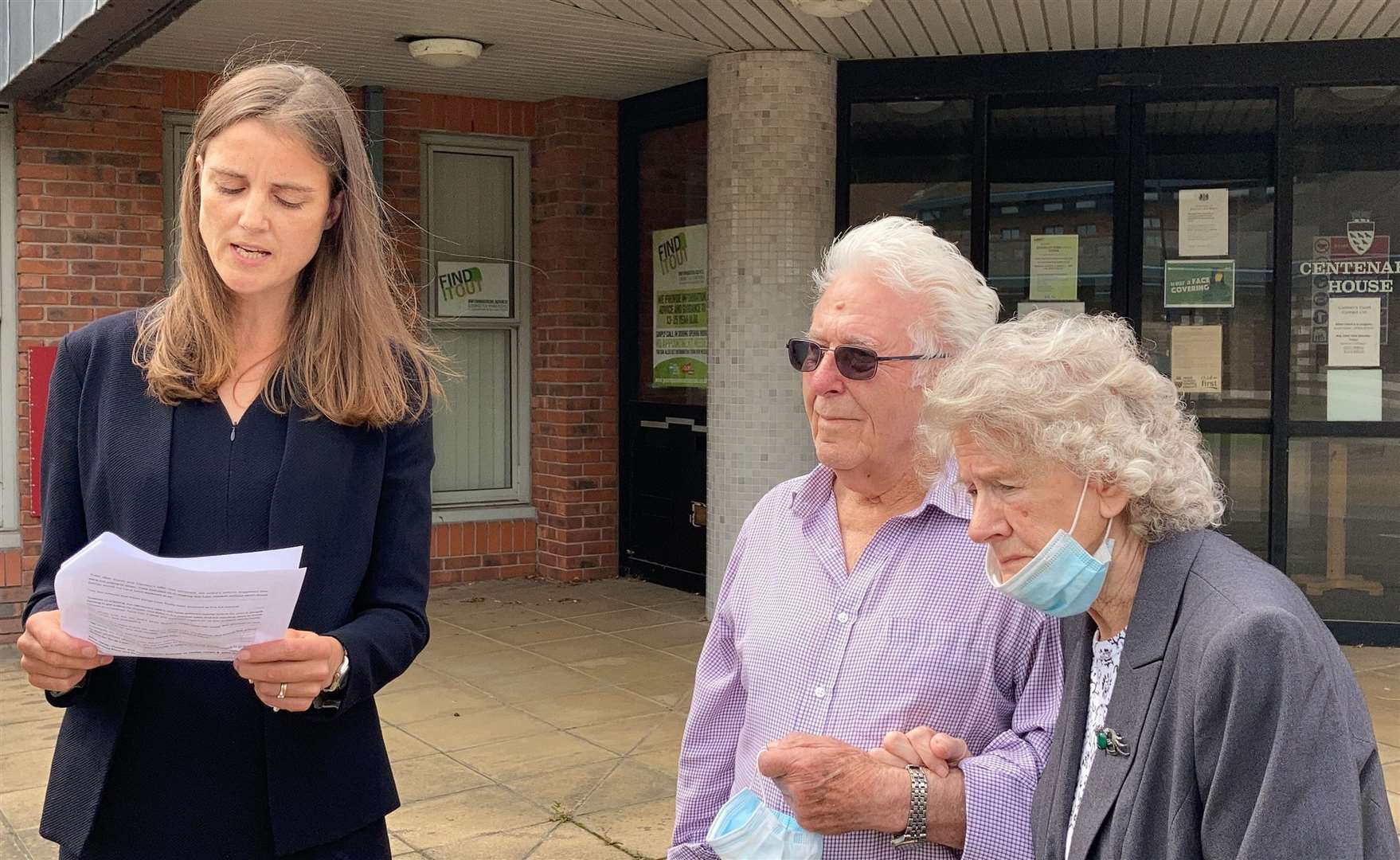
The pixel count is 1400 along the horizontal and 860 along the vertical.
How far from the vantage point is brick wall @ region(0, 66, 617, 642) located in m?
7.66

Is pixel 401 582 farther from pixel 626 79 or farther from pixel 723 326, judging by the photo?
pixel 626 79

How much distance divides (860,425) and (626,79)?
6525 mm

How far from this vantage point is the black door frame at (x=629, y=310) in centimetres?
902

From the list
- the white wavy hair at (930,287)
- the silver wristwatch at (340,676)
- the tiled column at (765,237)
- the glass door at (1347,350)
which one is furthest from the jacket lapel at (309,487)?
the glass door at (1347,350)

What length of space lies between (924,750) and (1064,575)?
43cm

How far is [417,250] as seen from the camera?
9086 mm

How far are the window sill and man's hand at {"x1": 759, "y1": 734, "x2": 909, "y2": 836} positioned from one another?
7262 mm

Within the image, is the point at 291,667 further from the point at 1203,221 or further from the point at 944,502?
the point at 1203,221

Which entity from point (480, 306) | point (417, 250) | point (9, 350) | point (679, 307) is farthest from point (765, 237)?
point (9, 350)

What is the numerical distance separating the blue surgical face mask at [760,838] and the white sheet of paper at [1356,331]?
20.5 ft

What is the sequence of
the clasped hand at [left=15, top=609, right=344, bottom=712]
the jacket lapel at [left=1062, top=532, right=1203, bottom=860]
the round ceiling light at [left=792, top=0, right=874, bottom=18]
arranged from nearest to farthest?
the jacket lapel at [left=1062, top=532, right=1203, bottom=860] < the clasped hand at [left=15, top=609, right=344, bottom=712] < the round ceiling light at [left=792, top=0, right=874, bottom=18]

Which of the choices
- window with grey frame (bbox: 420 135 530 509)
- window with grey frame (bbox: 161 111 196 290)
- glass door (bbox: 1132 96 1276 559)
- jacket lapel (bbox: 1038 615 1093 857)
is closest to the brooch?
jacket lapel (bbox: 1038 615 1093 857)

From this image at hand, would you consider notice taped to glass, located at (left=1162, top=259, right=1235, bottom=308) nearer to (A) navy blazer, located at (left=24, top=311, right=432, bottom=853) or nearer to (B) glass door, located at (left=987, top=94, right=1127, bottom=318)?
(B) glass door, located at (left=987, top=94, right=1127, bottom=318)

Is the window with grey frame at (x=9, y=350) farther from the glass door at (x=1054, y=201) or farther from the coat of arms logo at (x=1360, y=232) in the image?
the coat of arms logo at (x=1360, y=232)
